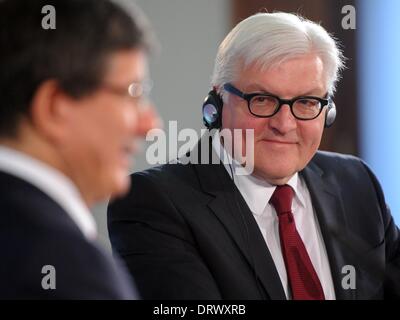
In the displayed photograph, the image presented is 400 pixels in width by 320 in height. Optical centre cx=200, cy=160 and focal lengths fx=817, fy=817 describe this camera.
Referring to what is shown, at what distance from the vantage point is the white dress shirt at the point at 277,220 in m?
1.49

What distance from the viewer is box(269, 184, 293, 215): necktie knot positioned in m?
1.52

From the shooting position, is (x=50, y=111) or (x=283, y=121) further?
(x=283, y=121)

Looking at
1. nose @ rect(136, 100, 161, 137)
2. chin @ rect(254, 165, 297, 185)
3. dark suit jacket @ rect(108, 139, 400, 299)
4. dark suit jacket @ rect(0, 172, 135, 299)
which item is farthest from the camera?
chin @ rect(254, 165, 297, 185)

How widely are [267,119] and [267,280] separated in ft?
1.02

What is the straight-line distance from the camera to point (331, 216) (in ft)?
5.18

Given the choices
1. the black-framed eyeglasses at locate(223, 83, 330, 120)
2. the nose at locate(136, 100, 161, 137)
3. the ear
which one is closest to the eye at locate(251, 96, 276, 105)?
the black-framed eyeglasses at locate(223, 83, 330, 120)

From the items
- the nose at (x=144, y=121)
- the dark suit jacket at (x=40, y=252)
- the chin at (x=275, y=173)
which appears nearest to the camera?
the dark suit jacket at (x=40, y=252)

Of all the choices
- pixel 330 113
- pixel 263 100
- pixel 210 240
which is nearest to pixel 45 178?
pixel 210 240

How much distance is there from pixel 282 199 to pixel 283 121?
147mm

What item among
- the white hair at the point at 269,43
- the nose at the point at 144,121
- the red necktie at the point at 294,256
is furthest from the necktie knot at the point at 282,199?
the nose at the point at 144,121

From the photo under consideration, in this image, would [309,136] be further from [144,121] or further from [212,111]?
[144,121]

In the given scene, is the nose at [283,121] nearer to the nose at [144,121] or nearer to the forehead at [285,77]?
the forehead at [285,77]

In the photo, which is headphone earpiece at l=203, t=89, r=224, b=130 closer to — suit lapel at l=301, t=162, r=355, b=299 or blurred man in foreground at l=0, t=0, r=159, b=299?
suit lapel at l=301, t=162, r=355, b=299

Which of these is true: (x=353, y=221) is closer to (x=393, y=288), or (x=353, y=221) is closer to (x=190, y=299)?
(x=393, y=288)
